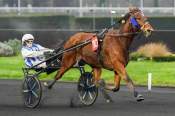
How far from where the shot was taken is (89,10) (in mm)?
43062

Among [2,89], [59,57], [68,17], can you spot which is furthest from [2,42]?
[59,57]

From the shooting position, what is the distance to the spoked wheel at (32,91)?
47.7 ft

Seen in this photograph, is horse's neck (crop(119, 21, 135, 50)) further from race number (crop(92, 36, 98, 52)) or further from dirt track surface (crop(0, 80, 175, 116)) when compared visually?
dirt track surface (crop(0, 80, 175, 116))

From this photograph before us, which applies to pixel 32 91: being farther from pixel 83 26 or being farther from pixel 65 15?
pixel 65 15

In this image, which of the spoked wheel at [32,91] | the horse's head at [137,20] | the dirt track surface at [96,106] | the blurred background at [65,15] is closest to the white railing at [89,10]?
the blurred background at [65,15]

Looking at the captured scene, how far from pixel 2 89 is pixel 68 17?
21.8 meters

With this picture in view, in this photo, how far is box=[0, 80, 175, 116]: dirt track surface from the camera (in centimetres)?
1334

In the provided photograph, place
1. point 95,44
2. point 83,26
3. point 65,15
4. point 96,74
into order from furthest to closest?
point 65,15 → point 83,26 → point 96,74 → point 95,44

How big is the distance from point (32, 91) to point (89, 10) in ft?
94.1

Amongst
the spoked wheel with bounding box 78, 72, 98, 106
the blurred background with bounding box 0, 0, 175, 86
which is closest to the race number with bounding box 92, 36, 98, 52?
the spoked wheel with bounding box 78, 72, 98, 106

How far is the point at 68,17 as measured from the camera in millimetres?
40969

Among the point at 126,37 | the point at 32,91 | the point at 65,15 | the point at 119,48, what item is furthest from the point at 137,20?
the point at 65,15

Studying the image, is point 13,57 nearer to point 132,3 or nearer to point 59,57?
point 132,3

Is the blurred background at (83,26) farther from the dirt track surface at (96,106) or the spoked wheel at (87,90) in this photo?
the spoked wheel at (87,90)
